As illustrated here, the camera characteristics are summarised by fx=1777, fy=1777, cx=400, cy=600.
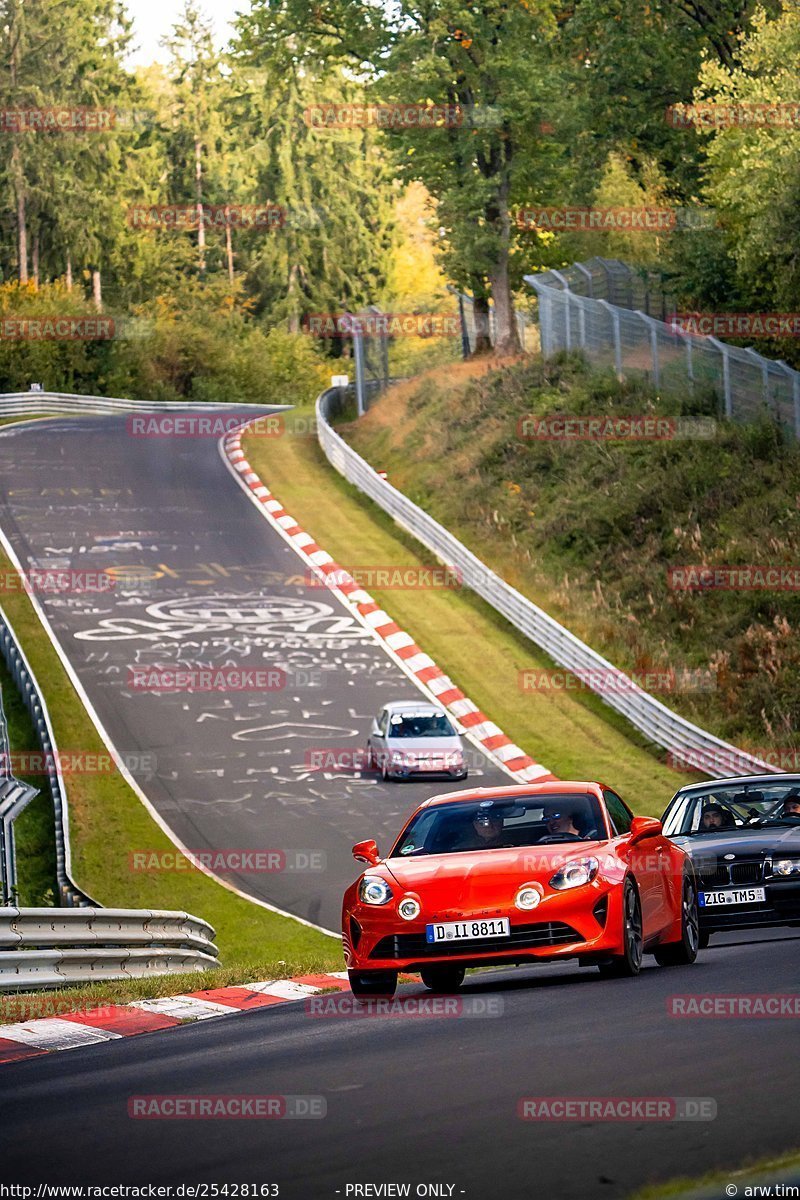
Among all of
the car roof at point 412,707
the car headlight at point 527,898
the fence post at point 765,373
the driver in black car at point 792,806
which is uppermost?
the fence post at point 765,373

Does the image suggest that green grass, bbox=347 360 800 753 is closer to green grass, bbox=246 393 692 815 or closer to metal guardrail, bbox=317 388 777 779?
metal guardrail, bbox=317 388 777 779

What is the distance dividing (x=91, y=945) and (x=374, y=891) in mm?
3341

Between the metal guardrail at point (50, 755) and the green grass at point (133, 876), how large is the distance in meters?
0.25

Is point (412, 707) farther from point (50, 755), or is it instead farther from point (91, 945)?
point (91, 945)

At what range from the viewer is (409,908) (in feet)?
35.9

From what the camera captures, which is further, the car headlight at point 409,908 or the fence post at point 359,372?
the fence post at point 359,372

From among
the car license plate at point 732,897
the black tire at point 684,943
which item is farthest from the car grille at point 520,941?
the car license plate at point 732,897

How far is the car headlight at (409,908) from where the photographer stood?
35.8 ft

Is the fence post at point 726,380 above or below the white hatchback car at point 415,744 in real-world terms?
above

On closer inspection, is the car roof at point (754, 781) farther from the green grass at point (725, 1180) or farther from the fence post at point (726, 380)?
the fence post at point (726, 380)

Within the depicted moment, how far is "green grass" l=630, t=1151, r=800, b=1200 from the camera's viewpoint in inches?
205

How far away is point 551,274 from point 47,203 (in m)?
51.2

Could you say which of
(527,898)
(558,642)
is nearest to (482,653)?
(558,642)

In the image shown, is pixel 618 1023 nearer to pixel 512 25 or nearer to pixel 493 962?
pixel 493 962
